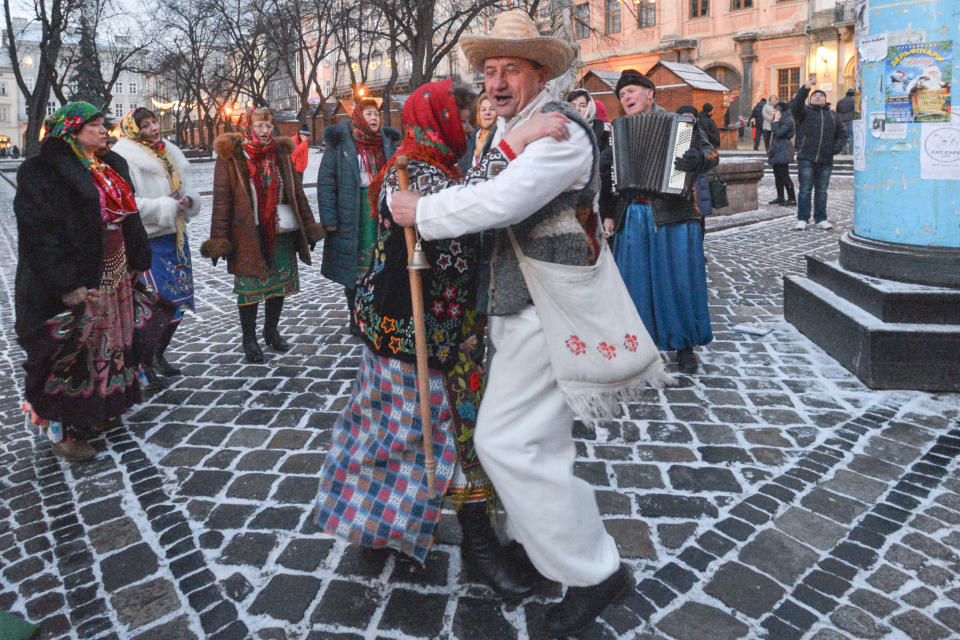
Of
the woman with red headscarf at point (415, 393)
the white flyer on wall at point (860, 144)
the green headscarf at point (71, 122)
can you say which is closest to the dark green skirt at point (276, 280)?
the green headscarf at point (71, 122)

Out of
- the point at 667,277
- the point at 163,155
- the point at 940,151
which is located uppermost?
the point at 163,155

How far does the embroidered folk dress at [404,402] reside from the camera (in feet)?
8.54

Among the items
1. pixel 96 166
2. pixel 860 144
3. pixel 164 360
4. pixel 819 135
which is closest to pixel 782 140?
pixel 819 135

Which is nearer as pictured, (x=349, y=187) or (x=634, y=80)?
(x=634, y=80)

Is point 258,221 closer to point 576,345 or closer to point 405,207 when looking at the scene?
point 405,207

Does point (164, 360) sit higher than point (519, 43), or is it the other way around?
point (519, 43)

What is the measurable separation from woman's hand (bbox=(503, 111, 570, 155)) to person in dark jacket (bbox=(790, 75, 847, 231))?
34.1 feet

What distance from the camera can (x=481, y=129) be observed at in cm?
322

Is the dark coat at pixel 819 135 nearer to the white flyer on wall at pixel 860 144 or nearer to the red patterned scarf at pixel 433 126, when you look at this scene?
the white flyer on wall at pixel 860 144

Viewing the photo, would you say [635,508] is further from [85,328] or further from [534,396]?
[85,328]

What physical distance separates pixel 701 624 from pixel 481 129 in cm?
212

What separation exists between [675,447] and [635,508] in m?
0.77

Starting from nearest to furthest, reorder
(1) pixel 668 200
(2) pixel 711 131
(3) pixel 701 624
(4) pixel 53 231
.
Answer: (3) pixel 701 624 < (4) pixel 53 231 < (1) pixel 668 200 < (2) pixel 711 131

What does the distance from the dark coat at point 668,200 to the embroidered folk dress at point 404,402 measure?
9.77 feet
